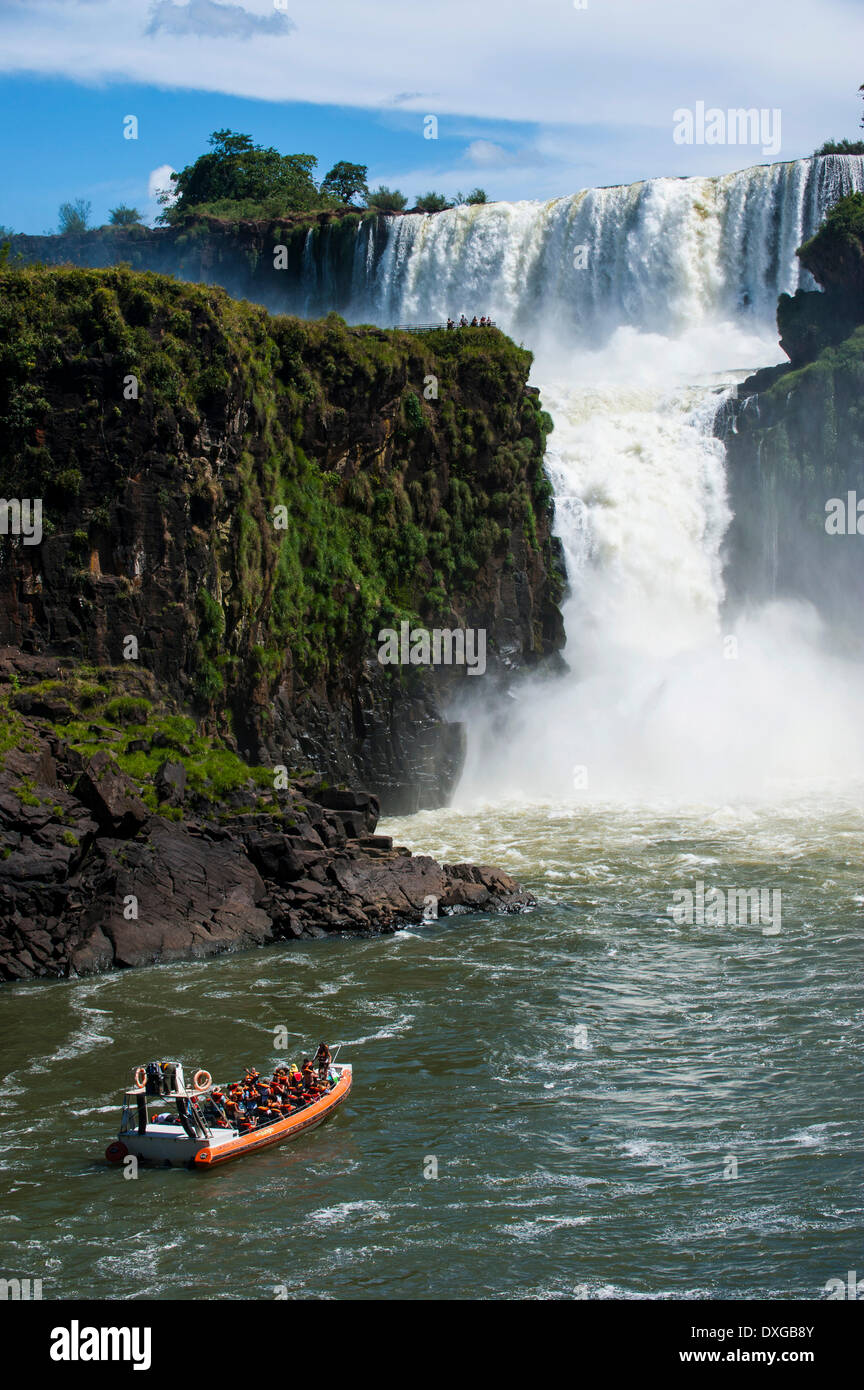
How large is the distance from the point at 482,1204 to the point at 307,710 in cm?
2369

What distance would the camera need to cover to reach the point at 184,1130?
19.5 m

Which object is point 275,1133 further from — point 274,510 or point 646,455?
point 646,455

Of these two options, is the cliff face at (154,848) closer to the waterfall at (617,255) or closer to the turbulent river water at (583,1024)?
the turbulent river water at (583,1024)

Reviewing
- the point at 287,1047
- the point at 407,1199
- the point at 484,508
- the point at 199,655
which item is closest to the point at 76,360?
the point at 199,655

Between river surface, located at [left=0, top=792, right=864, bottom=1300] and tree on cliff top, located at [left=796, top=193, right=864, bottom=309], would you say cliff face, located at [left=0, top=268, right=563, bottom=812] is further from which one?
tree on cliff top, located at [left=796, top=193, right=864, bottom=309]

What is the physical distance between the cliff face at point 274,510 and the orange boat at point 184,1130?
16.1 meters

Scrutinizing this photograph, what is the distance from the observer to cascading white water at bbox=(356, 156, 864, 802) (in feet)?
153

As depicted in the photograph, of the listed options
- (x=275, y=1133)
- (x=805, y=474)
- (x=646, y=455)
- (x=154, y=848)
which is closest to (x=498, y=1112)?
(x=275, y=1133)

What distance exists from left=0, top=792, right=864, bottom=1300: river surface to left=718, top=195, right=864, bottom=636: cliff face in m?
23.7

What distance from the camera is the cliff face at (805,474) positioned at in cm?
5412

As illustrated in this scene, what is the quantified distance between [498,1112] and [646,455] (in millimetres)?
37089

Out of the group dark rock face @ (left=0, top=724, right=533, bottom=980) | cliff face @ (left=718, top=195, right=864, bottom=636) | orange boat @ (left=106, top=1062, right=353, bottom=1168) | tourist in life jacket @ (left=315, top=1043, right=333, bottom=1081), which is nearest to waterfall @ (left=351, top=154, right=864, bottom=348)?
cliff face @ (left=718, top=195, right=864, bottom=636)

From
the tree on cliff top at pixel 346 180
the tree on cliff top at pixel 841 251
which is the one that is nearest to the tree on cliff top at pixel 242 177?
the tree on cliff top at pixel 346 180

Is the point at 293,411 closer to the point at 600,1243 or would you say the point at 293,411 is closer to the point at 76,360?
the point at 76,360
